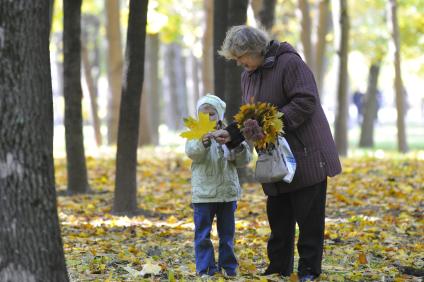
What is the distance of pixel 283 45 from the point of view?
534cm

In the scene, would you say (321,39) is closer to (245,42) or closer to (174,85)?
(174,85)

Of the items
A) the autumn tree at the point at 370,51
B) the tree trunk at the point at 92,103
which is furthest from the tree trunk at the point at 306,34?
the tree trunk at the point at 92,103

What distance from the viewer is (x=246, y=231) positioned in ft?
27.0

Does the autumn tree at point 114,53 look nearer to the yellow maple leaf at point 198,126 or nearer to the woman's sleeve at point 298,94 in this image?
the yellow maple leaf at point 198,126

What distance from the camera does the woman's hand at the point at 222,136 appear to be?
5.31m

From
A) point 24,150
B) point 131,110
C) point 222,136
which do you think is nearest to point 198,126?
point 222,136

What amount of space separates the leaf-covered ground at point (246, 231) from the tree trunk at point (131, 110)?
0.34 m

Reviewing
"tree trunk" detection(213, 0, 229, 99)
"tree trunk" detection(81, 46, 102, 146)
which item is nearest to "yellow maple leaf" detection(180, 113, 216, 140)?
"tree trunk" detection(213, 0, 229, 99)

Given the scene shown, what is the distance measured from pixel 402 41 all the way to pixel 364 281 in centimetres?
1959

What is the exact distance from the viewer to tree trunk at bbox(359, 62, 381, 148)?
24406 millimetres

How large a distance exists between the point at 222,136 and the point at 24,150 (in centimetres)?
163

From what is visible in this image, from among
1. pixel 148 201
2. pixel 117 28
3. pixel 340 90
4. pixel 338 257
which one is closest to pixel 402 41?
pixel 340 90

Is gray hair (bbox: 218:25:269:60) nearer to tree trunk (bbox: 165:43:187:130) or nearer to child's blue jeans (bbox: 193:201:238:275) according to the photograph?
child's blue jeans (bbox: 193:201:238:275)

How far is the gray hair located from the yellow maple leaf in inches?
19.9
